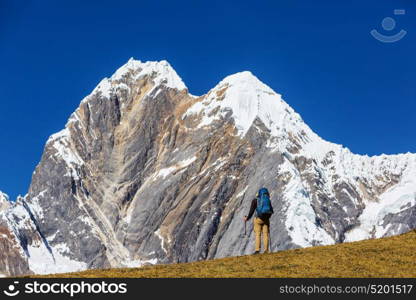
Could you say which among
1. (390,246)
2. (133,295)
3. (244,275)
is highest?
(390,246)

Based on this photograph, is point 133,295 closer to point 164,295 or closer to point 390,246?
point 164,295

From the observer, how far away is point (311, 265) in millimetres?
44125

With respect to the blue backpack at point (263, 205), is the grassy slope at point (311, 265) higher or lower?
lower

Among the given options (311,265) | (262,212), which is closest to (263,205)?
(262,212)

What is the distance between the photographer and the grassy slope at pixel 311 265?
42.2 m

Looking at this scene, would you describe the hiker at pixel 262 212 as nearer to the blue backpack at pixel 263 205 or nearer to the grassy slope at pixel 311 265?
the blue backpack at pixel 263 205

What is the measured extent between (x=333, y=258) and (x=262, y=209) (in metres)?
4.48

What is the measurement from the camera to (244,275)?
138 ft

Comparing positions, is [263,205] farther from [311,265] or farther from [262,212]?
[311,265]

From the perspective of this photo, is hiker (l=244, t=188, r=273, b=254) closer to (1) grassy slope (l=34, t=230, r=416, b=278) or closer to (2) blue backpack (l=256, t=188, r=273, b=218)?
(2) blue backpack (l=256, t=188, r=273, b=218)

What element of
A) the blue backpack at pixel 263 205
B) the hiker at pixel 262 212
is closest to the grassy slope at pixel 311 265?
the hiker at pixel 262 212

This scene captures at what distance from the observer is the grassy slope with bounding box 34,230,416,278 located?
42.2 meters

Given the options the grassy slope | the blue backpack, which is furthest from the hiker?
the grassy slope

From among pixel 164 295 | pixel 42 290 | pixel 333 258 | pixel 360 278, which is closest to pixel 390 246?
pixel 333 258
